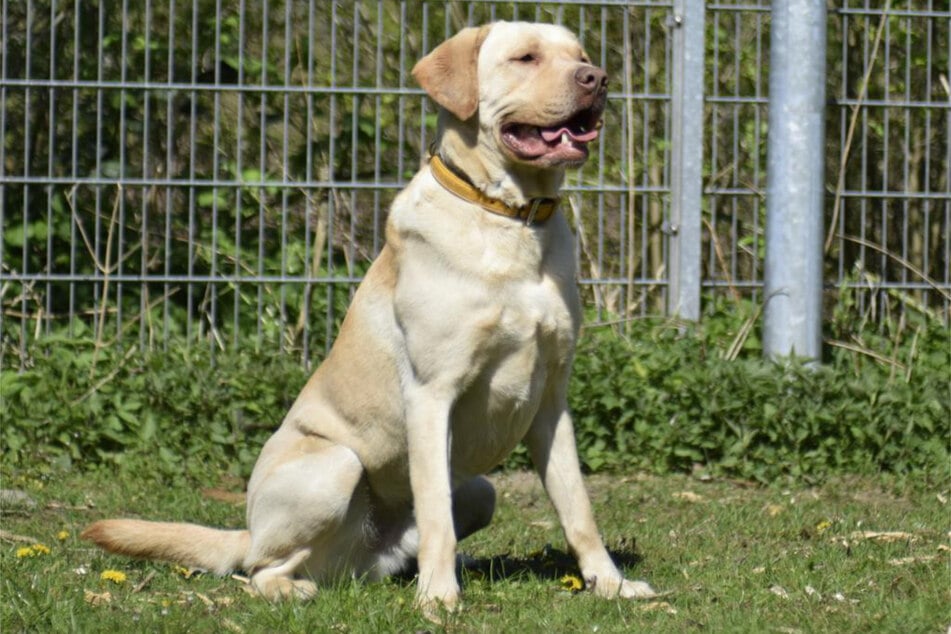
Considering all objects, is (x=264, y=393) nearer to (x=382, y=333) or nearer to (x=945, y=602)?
(x=382, y=333)

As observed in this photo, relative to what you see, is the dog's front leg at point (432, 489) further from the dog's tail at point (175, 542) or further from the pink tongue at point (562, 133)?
the pink tongue at point (562, 133)

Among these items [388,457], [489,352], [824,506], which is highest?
[489,352]

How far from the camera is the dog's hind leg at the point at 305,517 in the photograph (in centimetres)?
420

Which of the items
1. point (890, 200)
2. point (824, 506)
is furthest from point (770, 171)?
point (824, 506)

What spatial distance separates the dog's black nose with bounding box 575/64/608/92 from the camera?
13.4ft

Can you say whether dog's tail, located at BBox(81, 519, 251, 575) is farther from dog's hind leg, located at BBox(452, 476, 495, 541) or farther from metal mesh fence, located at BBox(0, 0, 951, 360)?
metal mesh fence, located at BBox(0, 0, 951, 360)

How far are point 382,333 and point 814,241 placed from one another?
3.08 metres

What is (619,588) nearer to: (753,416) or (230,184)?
(753,416)

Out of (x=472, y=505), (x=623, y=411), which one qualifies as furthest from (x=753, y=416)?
(x=472, y=505)

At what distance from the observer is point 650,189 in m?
6.98

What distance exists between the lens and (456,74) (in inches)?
166

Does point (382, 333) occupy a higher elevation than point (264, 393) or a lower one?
higher

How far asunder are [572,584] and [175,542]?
1.18 m

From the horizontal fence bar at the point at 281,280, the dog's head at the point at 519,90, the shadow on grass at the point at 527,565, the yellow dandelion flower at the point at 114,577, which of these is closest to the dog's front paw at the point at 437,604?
the shadow on grass at the point at 527,565
